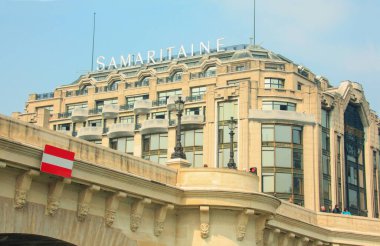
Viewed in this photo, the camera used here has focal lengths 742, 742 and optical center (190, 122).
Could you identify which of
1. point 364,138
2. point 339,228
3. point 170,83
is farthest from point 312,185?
point 339,228

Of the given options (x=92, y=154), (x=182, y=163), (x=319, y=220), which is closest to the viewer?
(x=92, y=154)

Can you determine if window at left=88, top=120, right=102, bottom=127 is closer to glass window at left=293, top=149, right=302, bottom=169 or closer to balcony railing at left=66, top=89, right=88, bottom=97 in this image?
balcony railing at left=66, top=89, right=88, bottom=97

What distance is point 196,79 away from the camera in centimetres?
9888

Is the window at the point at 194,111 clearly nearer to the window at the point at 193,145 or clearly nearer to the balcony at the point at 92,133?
A: the window at the point at 193,145

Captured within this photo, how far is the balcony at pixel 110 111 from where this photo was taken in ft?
334

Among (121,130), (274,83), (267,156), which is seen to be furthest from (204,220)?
(121,130)

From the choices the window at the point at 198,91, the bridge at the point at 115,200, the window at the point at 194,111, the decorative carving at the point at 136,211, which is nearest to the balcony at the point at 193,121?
the window at the point at 194,111

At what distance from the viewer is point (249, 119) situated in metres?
88.3

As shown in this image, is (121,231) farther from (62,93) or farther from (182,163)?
(62,93)

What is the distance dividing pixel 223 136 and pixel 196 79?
1242 centimetres

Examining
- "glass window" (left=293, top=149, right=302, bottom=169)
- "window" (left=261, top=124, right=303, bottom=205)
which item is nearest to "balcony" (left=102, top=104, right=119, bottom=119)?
"window" (left=261, top=124, right=303, bottom=205)

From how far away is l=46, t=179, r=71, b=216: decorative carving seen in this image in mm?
24562

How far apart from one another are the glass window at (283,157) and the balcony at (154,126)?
15.8 m

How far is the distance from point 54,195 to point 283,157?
212ft
